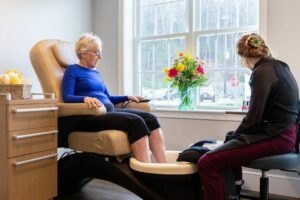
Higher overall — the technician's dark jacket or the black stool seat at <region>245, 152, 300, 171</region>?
the technician's dark jacket

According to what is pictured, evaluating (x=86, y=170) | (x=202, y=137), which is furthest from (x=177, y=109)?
(x=86, y=170)

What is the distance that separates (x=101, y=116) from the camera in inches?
86.1

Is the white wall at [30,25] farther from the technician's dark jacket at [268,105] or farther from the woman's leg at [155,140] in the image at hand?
the technician's dark jacket at [268,105]

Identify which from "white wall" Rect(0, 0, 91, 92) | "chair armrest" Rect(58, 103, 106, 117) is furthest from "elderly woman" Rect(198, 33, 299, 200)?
"white wall" Rect(0, 0, 91, 92)

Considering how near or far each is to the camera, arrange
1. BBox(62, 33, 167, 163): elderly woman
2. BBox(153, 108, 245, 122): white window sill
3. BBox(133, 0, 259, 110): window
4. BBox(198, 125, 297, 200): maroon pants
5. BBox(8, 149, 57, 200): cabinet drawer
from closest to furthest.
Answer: BBox(198, 125, 297, 200): maroon pants < BBox(8, 149, 57, 200): cabinet drawer < BBox(62, 33, 167, 163): elderly woman < BBox(153, 108, 245, 122): white window sill < BBox(133, 0, 259, 110): window

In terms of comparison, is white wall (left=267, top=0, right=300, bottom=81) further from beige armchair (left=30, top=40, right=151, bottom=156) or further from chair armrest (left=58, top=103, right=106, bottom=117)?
chair armrest (left=58, top=103, right=106, bottom=117)

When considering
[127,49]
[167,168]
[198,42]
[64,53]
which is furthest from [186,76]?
[167,168]

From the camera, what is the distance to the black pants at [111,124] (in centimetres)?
211

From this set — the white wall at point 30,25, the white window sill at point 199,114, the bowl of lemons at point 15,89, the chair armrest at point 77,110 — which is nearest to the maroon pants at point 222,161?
the chair armrest at point 77,110

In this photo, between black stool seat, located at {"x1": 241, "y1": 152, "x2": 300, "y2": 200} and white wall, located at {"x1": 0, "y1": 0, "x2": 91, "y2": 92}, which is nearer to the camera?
black stool seat, located at {"x1": 241, "y1": 152, "x2": 300, "y2": 200}

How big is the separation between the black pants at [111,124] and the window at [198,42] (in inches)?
43.3

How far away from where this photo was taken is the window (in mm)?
3090

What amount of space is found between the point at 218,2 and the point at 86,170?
2025 mm

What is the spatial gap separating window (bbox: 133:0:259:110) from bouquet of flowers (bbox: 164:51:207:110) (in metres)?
0.17
